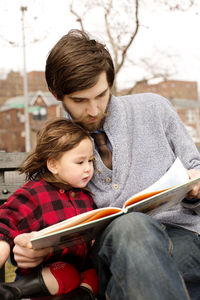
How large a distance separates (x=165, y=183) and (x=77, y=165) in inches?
20.7

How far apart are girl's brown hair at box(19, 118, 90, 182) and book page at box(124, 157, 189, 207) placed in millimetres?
524

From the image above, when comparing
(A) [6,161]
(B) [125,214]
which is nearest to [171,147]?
(B) [125,214]

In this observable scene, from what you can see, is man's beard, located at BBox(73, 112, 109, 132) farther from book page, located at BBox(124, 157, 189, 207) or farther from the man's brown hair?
book page, located at BBox(124, 157, 189, 207)

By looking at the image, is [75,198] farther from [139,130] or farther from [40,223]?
[139,130]

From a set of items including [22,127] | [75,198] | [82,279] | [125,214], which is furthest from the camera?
[22,127]

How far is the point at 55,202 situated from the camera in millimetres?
1879

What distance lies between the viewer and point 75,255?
1.87m

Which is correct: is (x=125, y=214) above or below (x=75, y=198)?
above

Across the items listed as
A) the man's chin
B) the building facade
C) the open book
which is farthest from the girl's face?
the building facade

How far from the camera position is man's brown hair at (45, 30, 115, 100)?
6.03 feet

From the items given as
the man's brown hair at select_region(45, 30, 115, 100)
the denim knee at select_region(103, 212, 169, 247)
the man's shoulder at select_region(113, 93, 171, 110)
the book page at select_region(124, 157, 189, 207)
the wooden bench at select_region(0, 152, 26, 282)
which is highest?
the man's brown hair at select_region(45, 30, 115, 100)

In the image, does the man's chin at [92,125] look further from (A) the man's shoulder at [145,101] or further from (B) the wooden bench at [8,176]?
(B) the wooden bench at [8,176]

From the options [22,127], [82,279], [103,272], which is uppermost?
[103,272]

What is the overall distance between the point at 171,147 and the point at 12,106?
36.9m
